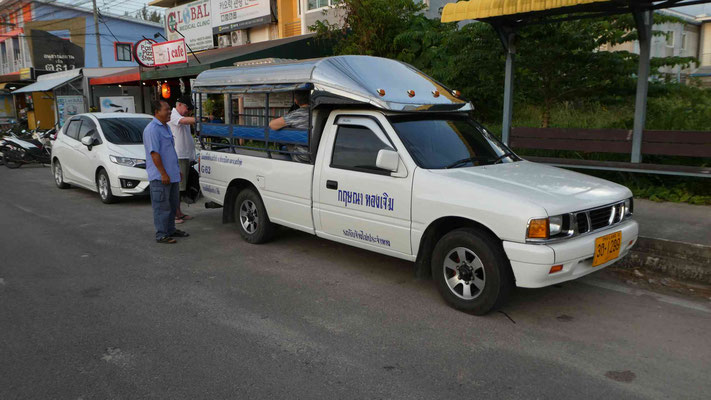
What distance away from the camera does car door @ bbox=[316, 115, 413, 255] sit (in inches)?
194

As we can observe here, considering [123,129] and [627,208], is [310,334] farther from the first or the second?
[123,129]

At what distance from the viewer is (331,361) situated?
3.74 meters

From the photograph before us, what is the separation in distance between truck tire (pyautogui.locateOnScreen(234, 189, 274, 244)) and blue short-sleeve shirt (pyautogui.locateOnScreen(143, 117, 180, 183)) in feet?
3.23

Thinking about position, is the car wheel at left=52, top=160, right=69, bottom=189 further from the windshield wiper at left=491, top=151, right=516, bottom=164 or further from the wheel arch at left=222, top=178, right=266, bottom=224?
the windshield wiper at left=491, top=151, right=516, bottom=164

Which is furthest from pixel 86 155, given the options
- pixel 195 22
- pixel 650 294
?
pixel 195 22

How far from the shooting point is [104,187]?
9.78m

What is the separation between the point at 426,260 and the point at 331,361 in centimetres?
151

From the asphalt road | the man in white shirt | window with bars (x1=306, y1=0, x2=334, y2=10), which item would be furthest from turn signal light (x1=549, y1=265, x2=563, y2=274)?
window with bars (x1=306, y1=0, x2=334, y2=10)

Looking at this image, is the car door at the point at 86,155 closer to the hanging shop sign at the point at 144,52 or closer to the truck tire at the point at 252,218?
the truck tire at the point at 252,218

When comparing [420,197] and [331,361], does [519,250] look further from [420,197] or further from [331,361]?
[331,361]

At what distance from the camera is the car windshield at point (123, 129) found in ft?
32.9

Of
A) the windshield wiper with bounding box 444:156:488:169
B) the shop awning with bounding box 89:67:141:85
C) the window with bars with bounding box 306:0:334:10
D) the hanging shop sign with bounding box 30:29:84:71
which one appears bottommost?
the windshield wiper with bounding box 444:156:488:169

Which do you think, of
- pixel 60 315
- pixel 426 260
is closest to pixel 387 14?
pixel 426 260

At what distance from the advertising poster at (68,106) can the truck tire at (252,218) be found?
62.6 feet
